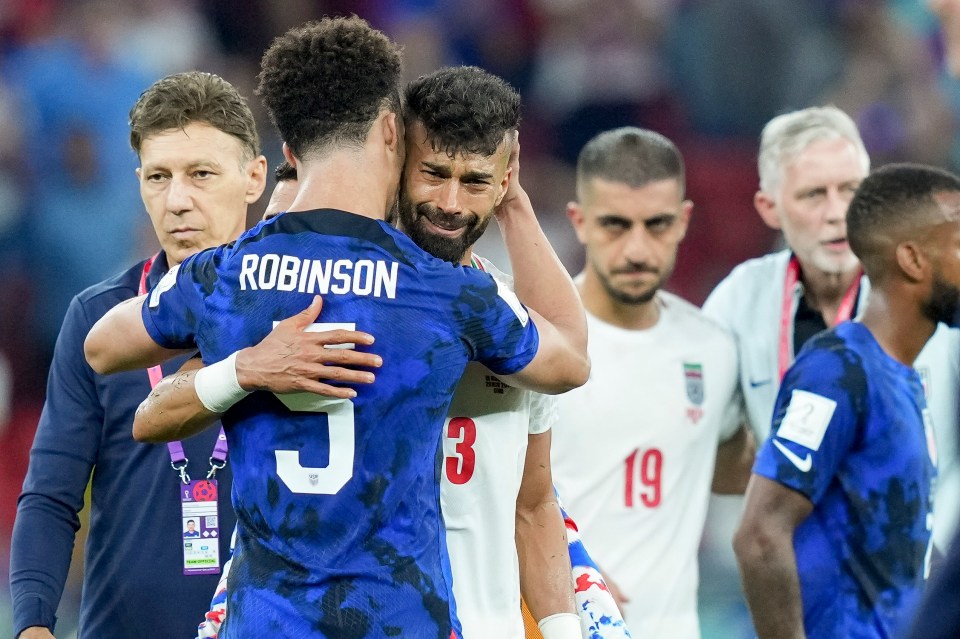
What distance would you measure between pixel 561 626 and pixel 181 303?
123cm

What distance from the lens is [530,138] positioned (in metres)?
9.29

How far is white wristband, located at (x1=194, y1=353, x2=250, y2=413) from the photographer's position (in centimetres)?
272

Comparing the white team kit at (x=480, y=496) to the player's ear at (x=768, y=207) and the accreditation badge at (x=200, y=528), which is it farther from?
the player's ear at (x=768, y=207)

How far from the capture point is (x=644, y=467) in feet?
16.5

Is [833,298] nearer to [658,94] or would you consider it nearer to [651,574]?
[651,574]

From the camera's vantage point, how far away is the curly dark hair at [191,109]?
3.93 m

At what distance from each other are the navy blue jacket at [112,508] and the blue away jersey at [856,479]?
169cm

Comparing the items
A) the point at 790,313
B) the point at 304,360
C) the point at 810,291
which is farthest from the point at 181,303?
the point at 810,291

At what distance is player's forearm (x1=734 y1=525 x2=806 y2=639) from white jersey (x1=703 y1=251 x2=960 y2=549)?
41.2 inches

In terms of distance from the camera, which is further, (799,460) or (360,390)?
(799,460)

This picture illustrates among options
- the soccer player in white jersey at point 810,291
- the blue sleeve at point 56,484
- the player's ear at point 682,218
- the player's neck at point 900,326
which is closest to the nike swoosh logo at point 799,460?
the player's neck at point 900,326

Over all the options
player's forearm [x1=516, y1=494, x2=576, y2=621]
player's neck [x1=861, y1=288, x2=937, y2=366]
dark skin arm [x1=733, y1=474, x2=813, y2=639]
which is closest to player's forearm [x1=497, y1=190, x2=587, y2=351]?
player's forearm [x1=516, y1=494, x2=576, y2=621]

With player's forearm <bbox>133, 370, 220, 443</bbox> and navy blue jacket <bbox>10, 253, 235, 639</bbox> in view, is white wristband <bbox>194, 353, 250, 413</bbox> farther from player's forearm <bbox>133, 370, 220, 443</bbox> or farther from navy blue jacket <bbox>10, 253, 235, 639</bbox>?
navy blue jacket <bbox>10, 253, 235, 639</bbox>

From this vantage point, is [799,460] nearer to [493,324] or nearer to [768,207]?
[493,324]
